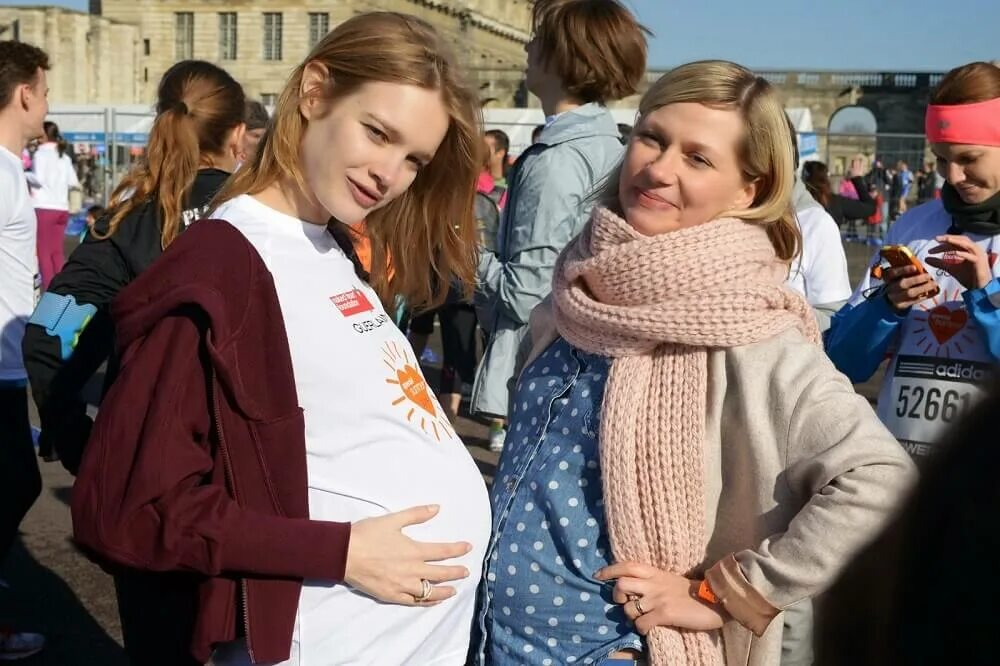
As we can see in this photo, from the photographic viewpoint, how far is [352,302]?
2.07 m

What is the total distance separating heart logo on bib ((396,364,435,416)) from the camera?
6.84 feet

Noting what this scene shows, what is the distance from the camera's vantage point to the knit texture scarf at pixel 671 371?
2070 mm

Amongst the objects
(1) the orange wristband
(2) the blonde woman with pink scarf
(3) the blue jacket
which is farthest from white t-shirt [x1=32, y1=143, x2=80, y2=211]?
(1) the orange wristband

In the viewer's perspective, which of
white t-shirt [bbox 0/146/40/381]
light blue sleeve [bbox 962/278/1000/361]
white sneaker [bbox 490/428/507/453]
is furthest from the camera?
white sneaker [bbox 490/428/507/453]

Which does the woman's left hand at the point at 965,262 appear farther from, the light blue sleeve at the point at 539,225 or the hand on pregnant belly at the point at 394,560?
the hand on pregnant belly at the point at 394,560

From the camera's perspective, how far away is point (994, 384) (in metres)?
0.63

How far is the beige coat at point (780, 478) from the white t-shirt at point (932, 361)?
1192 mm

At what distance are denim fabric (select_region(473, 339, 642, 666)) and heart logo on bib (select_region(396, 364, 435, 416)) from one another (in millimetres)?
228

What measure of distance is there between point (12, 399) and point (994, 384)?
4.03 m

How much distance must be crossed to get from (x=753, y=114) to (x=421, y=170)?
2.19 ft

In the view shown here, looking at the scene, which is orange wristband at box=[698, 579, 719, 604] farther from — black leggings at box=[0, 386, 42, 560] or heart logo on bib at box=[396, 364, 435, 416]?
black leggings at box=[0, 386, 42, 560]

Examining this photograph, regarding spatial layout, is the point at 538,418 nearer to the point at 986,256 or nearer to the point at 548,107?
the point at 986,256

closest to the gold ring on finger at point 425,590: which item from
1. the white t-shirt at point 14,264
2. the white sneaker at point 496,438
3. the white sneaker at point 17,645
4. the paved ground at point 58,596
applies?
the white t-shirt at point 14,264

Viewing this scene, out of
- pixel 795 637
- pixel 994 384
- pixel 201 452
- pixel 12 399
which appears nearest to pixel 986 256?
pixel 795 637
